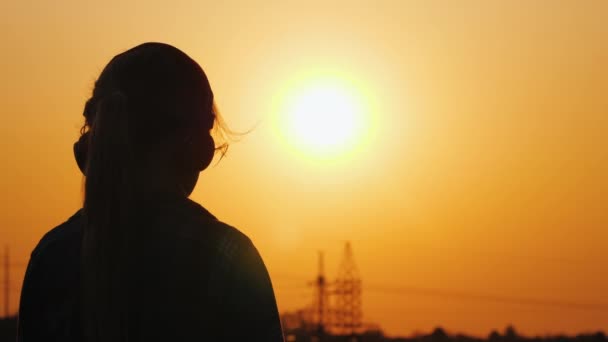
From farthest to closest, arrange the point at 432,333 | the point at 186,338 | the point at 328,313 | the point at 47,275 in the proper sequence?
the point at 328,313 < the point at 432,333 < the point at 47,275 < the point at 186,338

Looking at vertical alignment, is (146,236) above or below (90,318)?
above

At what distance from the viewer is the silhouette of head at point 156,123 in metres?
3.47

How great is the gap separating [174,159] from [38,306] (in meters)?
0.65

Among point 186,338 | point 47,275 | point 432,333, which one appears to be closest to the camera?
point 186,338

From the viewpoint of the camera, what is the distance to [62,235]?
12.1ft

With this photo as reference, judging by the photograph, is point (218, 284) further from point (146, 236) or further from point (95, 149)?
point (95, 149)

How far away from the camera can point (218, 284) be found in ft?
11.0

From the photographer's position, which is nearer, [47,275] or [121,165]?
[121,165]

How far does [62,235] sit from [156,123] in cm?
47

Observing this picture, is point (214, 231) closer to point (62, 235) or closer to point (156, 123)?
point (156, 123)

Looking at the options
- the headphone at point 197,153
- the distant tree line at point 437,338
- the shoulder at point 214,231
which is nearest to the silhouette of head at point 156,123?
the headphone at point 197,153

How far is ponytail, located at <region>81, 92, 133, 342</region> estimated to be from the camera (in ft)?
11.0

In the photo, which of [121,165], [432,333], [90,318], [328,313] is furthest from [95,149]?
[328,313]

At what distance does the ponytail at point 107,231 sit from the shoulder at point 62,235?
0.74 feet
